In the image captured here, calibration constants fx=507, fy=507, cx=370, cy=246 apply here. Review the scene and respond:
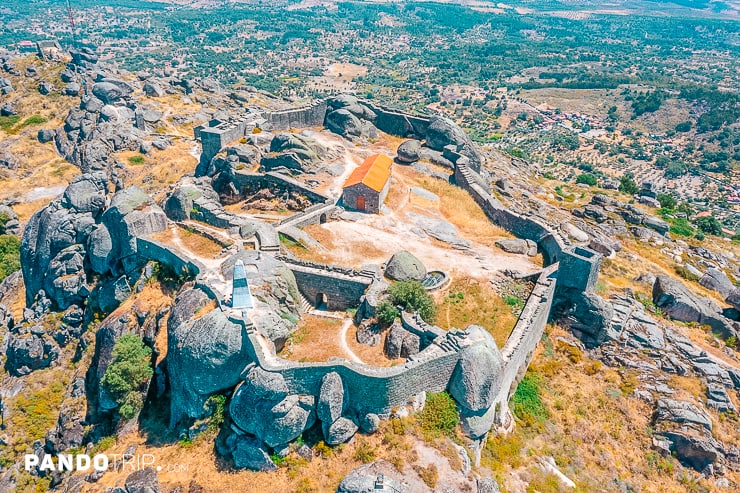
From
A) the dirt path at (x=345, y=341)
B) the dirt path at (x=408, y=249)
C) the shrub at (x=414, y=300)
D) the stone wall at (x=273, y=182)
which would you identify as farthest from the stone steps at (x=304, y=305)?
the stone wall at (x=273, y=182)

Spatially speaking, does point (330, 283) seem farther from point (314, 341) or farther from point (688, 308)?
point (688, 308)

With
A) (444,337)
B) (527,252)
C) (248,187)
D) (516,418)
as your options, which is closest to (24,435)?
(248,187)

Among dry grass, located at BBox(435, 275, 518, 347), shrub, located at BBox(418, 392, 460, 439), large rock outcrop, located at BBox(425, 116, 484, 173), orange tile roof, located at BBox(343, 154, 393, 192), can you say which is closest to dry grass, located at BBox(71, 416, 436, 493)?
shrub, located at BBox(418, 392, 460, 439)

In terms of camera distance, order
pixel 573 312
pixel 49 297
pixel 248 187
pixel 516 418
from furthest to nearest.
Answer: pixel 248 187, pixel 49 297, pixel 573 312, pixel 516 418

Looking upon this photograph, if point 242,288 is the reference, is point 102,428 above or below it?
below

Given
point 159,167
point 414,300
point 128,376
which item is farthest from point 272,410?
point 159,167

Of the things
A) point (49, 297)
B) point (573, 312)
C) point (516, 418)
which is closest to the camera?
point (516, 418)

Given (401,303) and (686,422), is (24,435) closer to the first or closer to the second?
(401,303)
